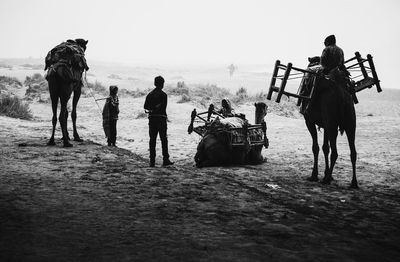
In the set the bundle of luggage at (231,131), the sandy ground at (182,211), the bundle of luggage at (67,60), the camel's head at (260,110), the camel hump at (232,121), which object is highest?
the bundle of luggage at (67,60)

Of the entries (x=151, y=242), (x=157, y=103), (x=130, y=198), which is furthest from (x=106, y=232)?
(x=157, y=103)

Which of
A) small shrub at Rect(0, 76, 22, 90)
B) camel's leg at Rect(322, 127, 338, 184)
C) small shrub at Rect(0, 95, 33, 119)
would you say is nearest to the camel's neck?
camel's leg at Rect(322, 127, 338, 184)

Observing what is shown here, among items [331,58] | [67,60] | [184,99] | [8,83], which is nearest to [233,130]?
[331,58]

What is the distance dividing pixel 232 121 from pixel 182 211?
4663 mm

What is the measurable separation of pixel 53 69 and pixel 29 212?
6.00 metres

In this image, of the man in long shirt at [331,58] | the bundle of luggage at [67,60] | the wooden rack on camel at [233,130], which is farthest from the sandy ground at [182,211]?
the man in long shirt at [331,58]

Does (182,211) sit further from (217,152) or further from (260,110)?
(260,110)

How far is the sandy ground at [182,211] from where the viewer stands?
3.67 metres

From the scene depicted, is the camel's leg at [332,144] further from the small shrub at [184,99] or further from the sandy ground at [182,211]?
the small shrub at [184,99]

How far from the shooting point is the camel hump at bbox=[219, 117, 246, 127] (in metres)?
9.20

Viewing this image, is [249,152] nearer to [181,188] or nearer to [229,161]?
[229,161]

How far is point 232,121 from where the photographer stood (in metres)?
9.41

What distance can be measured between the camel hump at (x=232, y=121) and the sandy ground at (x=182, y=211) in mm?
955

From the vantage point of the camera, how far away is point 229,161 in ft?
30.9
